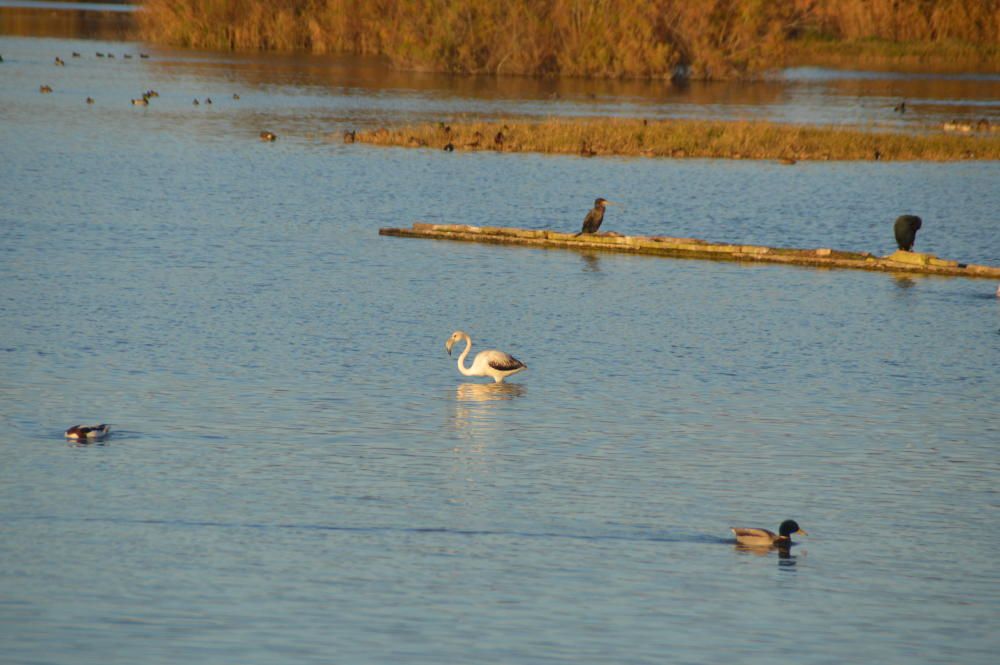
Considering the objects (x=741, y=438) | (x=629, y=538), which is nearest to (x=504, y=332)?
(x=741, y=438)

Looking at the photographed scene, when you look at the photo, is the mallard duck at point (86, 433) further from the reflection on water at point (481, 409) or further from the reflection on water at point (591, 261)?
the reflection on water at point (591, 261)

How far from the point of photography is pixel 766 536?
46.5ft

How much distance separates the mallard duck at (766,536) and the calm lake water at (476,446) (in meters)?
0.14

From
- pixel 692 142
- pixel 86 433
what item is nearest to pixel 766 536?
pixel 86 433

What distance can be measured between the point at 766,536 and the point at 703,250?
18318 millimetres

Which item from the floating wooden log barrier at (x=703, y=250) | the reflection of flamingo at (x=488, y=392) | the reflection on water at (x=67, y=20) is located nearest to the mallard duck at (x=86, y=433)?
the reflection of flamingo at (x=488, y=392)

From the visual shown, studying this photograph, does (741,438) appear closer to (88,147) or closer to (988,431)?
(988,431)

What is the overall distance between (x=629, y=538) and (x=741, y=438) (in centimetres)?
424

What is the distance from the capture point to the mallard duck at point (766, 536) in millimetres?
14195

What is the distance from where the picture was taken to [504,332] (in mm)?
24531

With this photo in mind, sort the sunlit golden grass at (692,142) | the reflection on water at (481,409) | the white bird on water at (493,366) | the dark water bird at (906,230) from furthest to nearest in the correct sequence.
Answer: the sunlit golden grass at (692,142)
the dark water bird at (906,230)
the white bird on water at (493,366)
the reflection on water at (481,409)

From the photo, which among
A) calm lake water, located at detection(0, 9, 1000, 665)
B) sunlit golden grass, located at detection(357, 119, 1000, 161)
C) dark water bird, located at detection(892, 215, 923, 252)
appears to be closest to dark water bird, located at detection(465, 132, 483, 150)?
sunlit golden grass, located at detection(357, 119, 1000, 161)

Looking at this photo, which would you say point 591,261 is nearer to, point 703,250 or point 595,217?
point 595,217

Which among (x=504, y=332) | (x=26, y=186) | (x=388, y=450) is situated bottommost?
(x=388, y=450)
